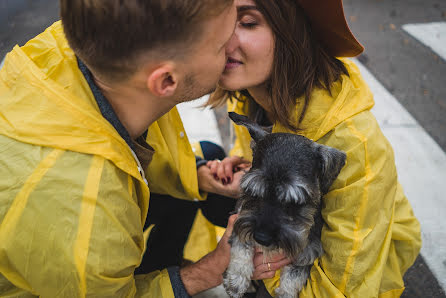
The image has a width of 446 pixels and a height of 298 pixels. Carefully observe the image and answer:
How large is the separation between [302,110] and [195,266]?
1.16m

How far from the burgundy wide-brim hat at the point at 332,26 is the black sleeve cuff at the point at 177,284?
170 cm

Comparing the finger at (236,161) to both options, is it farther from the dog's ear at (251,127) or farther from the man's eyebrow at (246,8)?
the man's eyebrow at (246,8)

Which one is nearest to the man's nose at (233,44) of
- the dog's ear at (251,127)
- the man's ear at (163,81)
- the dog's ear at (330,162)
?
the dog's ear at (251,127)

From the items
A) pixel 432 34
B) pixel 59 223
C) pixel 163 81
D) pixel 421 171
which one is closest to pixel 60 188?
pixel 59 223

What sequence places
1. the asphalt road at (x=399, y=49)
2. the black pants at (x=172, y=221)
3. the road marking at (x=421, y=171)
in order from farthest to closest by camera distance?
the road marking at (x=421, y=171) → the black pants at (x=172, y=221) → the asphalt road at (x=399, y=49)

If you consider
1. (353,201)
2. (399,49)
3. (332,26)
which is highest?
(332,26)

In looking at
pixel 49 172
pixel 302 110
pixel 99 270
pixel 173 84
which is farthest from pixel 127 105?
pixel 302 110

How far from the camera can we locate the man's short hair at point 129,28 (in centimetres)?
147

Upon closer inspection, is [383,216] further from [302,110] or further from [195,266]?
[195,266]

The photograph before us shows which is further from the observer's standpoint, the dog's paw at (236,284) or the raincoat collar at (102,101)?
the dog's paw at (236,284)

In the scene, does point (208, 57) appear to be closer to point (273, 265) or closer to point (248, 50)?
point (248, 50)

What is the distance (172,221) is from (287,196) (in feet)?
4.50

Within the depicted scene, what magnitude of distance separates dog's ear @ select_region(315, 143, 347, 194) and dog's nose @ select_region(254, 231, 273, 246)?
47 cm

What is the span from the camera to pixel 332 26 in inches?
83.8
